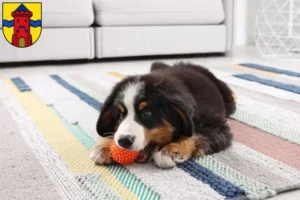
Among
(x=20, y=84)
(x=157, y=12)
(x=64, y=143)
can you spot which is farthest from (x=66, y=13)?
(x=64, y=143)

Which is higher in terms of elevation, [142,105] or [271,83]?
[142,105]

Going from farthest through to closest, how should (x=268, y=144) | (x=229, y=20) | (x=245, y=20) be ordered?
(x=245, y=20) < (x=229, y=20) < (x=268, y=144)

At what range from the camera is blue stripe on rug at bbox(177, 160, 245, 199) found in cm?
99

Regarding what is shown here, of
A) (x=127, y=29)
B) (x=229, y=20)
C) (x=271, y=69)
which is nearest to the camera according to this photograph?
(x=271, y=69)

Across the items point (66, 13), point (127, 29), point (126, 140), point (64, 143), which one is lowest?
point (64, 143)

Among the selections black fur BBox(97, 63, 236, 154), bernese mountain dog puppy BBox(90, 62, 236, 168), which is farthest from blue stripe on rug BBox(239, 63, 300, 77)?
bernese mountain dog puppy BBox(90, 62, 236, 168)

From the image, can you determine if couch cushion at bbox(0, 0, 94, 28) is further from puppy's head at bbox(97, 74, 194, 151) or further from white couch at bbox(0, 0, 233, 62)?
puppy's head at bbox(97, 74, 194, 151)

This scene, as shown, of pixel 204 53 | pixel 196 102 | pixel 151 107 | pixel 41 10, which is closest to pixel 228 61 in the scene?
pixel 204 53

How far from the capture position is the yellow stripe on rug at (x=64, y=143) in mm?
1102

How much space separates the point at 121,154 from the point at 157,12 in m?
2.22

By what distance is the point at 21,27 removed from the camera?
312cm

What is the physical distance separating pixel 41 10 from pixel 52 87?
3.00 ft

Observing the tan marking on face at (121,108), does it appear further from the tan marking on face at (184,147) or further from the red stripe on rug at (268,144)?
the red stripe on rug at (268,144)

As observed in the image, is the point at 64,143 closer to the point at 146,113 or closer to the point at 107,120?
the point at 107,120
